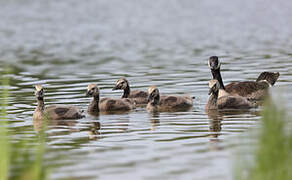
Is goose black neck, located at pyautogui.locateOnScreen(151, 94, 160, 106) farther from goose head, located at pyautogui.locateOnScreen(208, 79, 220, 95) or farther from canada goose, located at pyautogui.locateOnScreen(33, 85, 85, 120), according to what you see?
canada goose, located at pyautogui.locateOnScreen(33, 85, 85, 120)

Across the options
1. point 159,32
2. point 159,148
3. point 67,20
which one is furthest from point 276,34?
point 159,148

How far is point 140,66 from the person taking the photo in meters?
26.1

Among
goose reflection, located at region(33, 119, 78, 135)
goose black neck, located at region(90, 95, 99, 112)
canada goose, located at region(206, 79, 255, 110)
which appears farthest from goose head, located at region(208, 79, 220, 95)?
goose reflection, located at region(33, 119, 78, 135)

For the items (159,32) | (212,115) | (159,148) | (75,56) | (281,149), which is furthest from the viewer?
(159,32)

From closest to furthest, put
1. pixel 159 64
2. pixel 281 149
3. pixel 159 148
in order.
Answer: pixel 281 149 < pixel 159 148 < pixel 159 64

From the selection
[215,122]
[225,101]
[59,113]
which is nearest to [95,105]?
[59,113]

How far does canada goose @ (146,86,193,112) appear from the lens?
16281 millimetres

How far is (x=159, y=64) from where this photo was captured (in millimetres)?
26500

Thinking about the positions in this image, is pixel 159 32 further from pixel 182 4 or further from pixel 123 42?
pixel 182 4

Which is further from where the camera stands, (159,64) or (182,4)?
(182,4)

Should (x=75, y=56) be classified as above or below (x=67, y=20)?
below

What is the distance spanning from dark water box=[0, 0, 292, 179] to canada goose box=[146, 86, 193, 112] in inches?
10.2

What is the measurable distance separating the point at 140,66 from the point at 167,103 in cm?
972

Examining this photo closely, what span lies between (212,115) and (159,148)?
13.4ft
